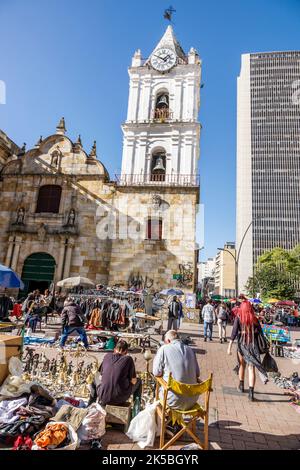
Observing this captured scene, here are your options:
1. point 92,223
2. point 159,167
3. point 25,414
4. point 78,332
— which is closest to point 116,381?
point 25,414

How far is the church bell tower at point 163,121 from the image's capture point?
68.3 ft

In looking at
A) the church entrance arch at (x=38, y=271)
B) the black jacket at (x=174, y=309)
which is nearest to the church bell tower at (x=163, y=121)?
the church entrance arch at (x=38, y=271)

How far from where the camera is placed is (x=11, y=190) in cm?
2095

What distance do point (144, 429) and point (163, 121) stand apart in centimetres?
2143

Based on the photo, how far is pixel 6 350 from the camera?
4.61 meters

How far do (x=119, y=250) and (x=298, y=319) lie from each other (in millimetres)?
19887

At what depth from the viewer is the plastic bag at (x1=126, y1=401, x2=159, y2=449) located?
3.79m

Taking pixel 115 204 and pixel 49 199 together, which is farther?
pixel 49 199

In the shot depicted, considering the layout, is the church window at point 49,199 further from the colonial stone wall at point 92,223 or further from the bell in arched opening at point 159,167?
the bell in arched opening at point 159,167

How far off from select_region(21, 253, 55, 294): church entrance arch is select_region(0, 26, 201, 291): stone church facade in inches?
2.7

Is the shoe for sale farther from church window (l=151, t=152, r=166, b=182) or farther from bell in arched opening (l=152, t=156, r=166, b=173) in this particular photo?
bell in arched opening (l=152, t=156, r=166, b=173)

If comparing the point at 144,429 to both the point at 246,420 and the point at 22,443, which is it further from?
the point at 246,420
